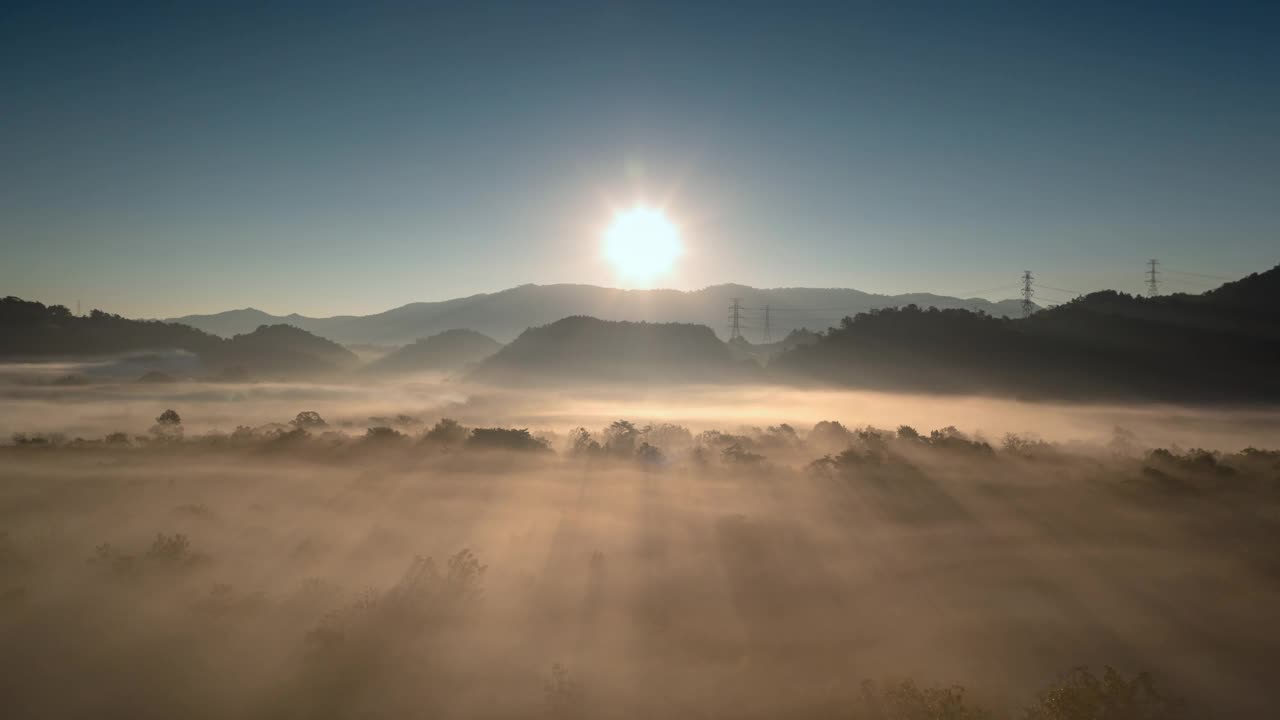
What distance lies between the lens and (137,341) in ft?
430

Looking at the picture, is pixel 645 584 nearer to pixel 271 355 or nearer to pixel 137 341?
pixel 137 341

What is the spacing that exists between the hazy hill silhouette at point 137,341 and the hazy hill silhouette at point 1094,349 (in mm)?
134609

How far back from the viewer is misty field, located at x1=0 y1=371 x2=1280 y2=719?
19750 millimetres

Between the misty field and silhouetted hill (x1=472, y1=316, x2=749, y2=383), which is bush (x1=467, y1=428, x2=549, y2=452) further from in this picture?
silhouetted hill (x1=472, y1=316, x2=749, y2=383)

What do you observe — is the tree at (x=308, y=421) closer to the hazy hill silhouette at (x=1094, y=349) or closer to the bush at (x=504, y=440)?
the bush at (x=504, y=440)

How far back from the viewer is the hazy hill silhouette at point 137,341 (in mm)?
101875

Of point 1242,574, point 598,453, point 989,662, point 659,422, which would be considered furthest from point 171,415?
point 1242,574

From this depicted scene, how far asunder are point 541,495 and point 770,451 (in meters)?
27.7

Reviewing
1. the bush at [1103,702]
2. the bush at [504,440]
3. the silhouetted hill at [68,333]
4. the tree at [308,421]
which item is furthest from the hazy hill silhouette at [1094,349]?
the silhouetted hill at [68,333]

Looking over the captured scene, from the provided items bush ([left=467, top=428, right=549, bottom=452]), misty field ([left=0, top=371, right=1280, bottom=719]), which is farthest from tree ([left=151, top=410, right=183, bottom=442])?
bush ([left=467, top=428, right=549, bottom=452])

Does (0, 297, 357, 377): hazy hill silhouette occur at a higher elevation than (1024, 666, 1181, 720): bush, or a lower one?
higher

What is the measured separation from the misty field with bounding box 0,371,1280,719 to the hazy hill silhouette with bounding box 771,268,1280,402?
1933 inches

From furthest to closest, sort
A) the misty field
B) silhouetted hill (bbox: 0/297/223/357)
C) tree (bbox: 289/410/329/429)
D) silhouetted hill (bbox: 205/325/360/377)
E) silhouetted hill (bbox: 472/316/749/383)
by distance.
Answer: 1. silhouetted hill (bbox: 205/325/360/377)
2. silhouetted hill (bbox: 472/316/749/383)
3. silhouetted hill (bbox: 0/297/223/357)
4. tree (bbox: 289/410/329/429)
5. the misty field

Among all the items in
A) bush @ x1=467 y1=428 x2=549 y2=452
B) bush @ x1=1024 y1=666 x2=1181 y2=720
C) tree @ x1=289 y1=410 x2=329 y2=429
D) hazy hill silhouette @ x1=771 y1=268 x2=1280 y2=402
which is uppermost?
hazy hill silhouette @ x1=771 y1=268 x2=1280 y2=402
